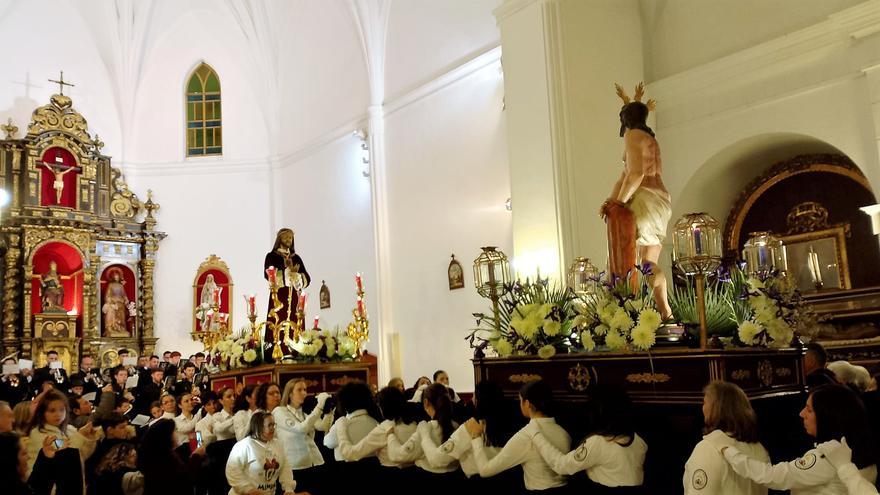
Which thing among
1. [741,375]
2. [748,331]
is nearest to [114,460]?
[741,375]

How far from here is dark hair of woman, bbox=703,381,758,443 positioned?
13.9 feet

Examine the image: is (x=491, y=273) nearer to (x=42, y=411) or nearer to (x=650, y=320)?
(x=650, y=320)

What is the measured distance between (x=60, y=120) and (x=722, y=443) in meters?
18.9

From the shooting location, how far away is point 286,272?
1138cm

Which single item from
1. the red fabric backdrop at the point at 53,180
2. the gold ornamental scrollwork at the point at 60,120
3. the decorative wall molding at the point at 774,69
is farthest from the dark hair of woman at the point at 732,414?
the gold ornamental scrollwork at the point at 60,120

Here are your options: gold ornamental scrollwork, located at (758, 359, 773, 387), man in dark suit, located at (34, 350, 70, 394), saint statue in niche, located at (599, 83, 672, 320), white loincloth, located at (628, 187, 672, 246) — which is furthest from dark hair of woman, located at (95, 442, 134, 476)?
man in dark suit, located at (34, 350, 70, 394)

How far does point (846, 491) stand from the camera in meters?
4.00

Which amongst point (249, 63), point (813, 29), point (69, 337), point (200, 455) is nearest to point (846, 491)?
point (200, 455)

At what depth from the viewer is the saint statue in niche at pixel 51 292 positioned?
1883cm

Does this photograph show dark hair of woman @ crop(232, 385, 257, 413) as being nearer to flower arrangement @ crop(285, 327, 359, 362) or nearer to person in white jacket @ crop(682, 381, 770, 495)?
flower arrangement @ crop(285, 327, 359, 362)

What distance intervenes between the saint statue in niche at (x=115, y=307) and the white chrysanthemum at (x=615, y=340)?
16.6 metres

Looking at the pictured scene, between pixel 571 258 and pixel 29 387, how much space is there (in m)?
9.24

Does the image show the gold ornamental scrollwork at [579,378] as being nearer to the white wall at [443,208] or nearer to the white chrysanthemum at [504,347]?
the white chrysanthemum at [504,347]

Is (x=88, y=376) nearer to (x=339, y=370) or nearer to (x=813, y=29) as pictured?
(x=339, y=370)
